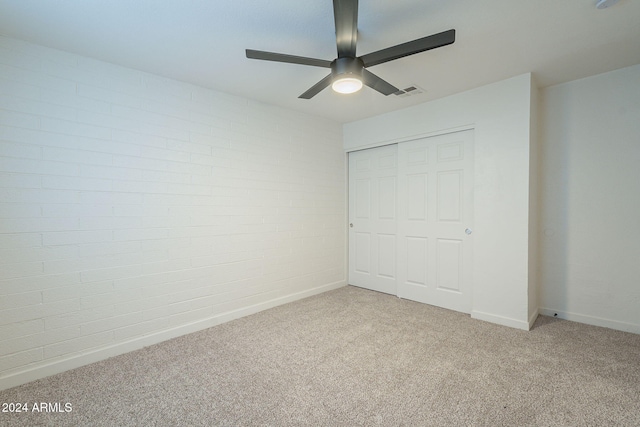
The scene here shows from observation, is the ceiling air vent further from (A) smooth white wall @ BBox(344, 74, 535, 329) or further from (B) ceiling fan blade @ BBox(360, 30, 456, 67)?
(B) ceiling fan blade @ BBox(360, 30, 456, 67)

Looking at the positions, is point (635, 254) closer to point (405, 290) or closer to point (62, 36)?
point (405, 290)

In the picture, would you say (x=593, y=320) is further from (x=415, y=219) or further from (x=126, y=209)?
(x=126, y=209)

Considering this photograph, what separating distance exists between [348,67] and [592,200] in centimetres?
290

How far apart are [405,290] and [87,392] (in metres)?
3.35

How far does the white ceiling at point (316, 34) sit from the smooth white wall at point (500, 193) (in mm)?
286

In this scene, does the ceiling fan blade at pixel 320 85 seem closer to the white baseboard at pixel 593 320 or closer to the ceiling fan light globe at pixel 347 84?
the ceiling fan light globe at pixel 347 84

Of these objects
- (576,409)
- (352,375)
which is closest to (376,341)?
(352,375)

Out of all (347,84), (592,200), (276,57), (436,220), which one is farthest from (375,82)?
(592,200)

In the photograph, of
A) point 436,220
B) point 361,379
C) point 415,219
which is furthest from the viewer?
point 415,219

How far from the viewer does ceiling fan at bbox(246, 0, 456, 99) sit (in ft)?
5.36

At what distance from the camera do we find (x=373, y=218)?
4.29 m

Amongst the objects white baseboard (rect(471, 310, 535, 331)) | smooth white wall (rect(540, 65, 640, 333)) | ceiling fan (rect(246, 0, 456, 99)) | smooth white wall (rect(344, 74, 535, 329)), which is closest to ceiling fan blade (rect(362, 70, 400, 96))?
ceiling fan (rect(246, 0, 456, 99))

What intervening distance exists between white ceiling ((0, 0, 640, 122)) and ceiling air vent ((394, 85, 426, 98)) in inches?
5.9

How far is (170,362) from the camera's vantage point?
92.3 inches
